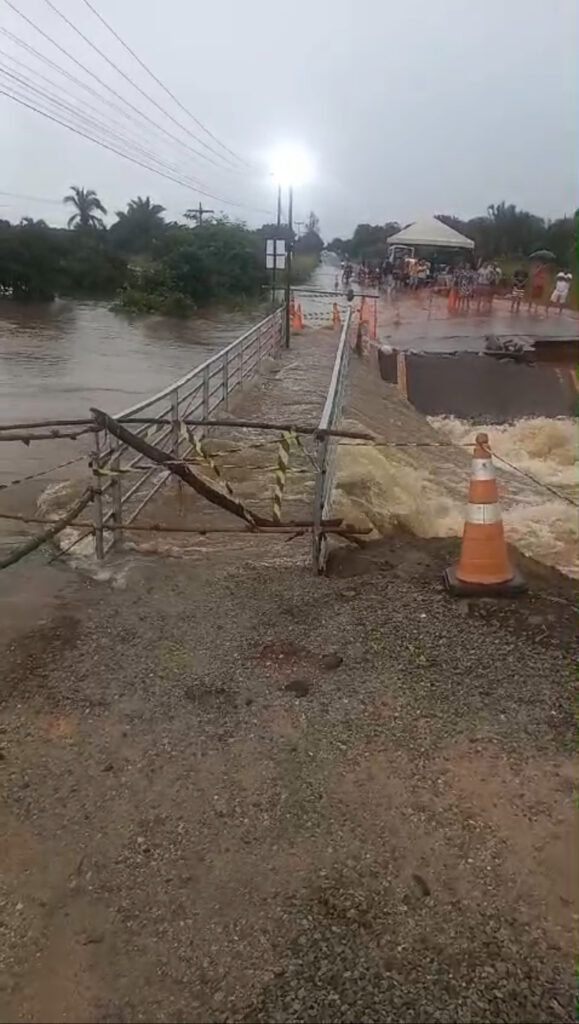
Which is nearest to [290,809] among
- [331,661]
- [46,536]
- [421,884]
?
[421,884]

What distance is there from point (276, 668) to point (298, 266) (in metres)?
49.2

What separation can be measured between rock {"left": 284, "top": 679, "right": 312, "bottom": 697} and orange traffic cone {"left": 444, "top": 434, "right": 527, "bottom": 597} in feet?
3.97

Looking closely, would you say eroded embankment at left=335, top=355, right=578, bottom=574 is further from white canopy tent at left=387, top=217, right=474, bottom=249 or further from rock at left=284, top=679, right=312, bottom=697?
white canopy tent at left=387, top=217, right=474, bottom=249

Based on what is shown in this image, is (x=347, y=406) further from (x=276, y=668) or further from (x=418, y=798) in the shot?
(x=418, y=798)

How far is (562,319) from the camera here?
929 inches

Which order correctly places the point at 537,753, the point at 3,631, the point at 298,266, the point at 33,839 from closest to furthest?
the point at 33,839 < the point at 537,753 < the point at 3,631 < the point at 298,266

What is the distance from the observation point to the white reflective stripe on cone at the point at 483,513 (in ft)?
14.8

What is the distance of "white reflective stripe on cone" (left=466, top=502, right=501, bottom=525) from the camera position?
450 cm

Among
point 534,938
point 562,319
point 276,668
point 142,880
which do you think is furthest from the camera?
point 562,319

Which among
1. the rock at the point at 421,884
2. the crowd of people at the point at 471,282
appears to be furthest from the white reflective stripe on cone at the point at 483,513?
the crowd of people at the point at 471,282

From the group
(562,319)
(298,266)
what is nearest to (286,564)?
(562,319)

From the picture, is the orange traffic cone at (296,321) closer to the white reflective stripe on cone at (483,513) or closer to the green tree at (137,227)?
the white reflective stripe on cone at (483,513)

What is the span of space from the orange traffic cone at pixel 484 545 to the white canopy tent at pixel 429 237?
2705cm

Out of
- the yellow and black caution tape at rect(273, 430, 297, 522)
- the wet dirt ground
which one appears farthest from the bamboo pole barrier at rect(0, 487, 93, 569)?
the yellow and black caution tape at rect(273, 430, 297, 522)
